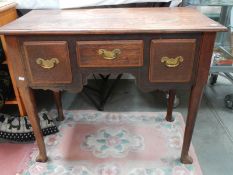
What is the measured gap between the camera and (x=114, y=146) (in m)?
1.32

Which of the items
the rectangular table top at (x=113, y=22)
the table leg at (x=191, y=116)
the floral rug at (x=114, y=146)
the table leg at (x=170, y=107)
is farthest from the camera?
the table leg at (x=170, y=107)

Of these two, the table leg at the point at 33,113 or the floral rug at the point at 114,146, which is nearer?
the table leg at the point at 33,113

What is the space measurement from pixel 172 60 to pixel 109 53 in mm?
243

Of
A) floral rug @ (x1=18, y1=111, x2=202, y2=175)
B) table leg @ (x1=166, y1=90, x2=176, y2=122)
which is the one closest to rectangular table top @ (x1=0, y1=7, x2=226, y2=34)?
table leg @ (x1=166, y1=90, x2=176, y2=122)

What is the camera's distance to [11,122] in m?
1.37

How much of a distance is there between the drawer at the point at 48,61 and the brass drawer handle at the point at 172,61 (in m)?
0.37

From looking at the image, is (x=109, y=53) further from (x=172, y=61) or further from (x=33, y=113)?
(x=33, y=113)

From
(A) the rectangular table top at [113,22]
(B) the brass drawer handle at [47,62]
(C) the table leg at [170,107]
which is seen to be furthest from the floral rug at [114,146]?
(A) the rectangular table top at [113,22]

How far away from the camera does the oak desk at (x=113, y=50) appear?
2.85 ft

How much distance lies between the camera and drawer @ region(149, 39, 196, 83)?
0.88 m

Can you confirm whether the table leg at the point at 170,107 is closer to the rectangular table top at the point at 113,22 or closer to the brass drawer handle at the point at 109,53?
the rectangular table top at the point at 113,22

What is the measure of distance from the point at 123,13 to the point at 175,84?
1.37 ft

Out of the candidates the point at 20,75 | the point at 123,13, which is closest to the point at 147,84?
the point at 123,13

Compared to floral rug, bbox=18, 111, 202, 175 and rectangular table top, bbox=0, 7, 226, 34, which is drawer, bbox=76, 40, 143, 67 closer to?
rectangular table top, bbox=0, 7, 226, 34
